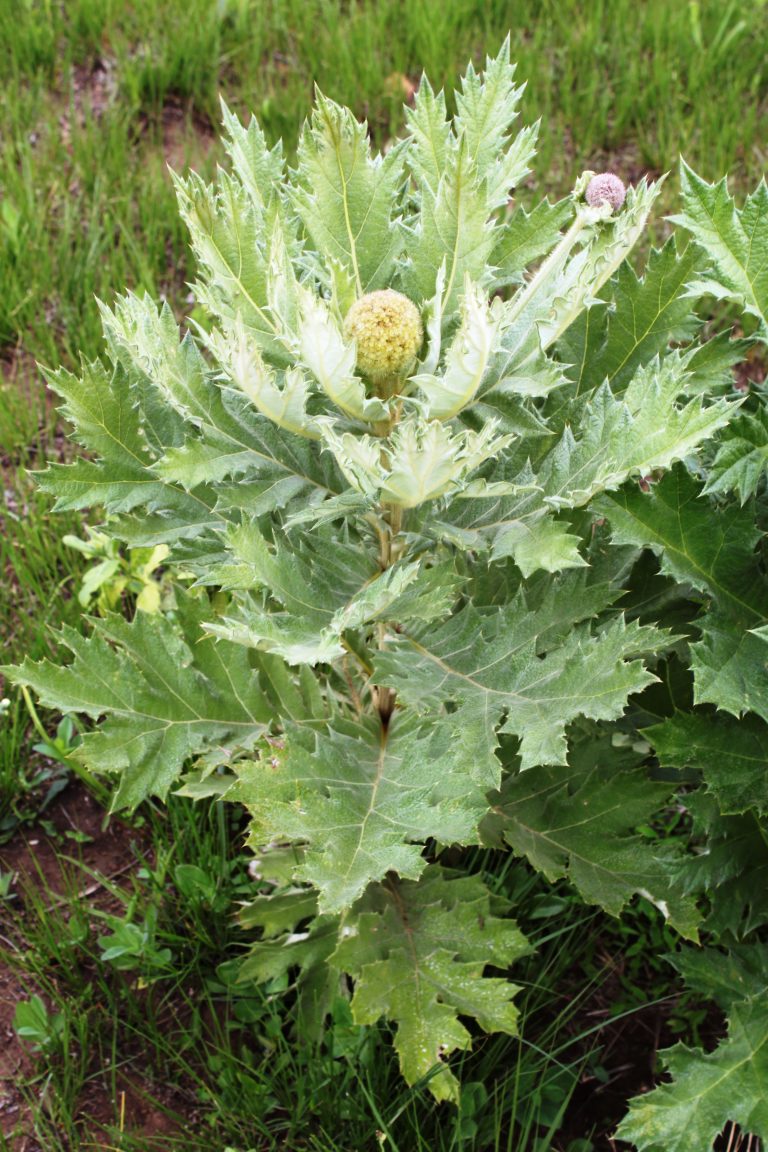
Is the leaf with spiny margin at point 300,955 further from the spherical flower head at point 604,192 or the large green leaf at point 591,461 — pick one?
the spherical flower head at point 604,192

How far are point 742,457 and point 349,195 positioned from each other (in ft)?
2.11

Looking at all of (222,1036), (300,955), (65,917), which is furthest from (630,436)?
(65,917)

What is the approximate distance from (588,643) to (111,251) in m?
2.36

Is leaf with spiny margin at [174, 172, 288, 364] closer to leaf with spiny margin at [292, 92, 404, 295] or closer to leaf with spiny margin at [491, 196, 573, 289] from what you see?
leaf with spiny margin at [292, 92, 404, 295]

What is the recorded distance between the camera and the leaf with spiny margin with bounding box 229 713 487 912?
1.49 meters

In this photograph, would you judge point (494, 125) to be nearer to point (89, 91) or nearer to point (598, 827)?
point (598, 827)

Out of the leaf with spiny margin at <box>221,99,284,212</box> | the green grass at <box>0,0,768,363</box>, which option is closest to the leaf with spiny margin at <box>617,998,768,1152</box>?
the leaf with spiny margin at <box>221,99,284,212</box>

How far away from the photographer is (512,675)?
5.35 ft

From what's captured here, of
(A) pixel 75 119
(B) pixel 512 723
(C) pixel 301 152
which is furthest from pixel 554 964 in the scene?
(A) pixel 75 119

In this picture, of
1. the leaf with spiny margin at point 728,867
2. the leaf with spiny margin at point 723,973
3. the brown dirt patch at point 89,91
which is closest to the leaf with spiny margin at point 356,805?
the leaf with spiny margin at point 728,867

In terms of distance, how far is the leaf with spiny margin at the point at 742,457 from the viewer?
157 centimetres

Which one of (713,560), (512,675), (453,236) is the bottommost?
(512,675)

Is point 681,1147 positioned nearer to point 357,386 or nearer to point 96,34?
point 357,386

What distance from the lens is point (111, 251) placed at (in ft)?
11.1
